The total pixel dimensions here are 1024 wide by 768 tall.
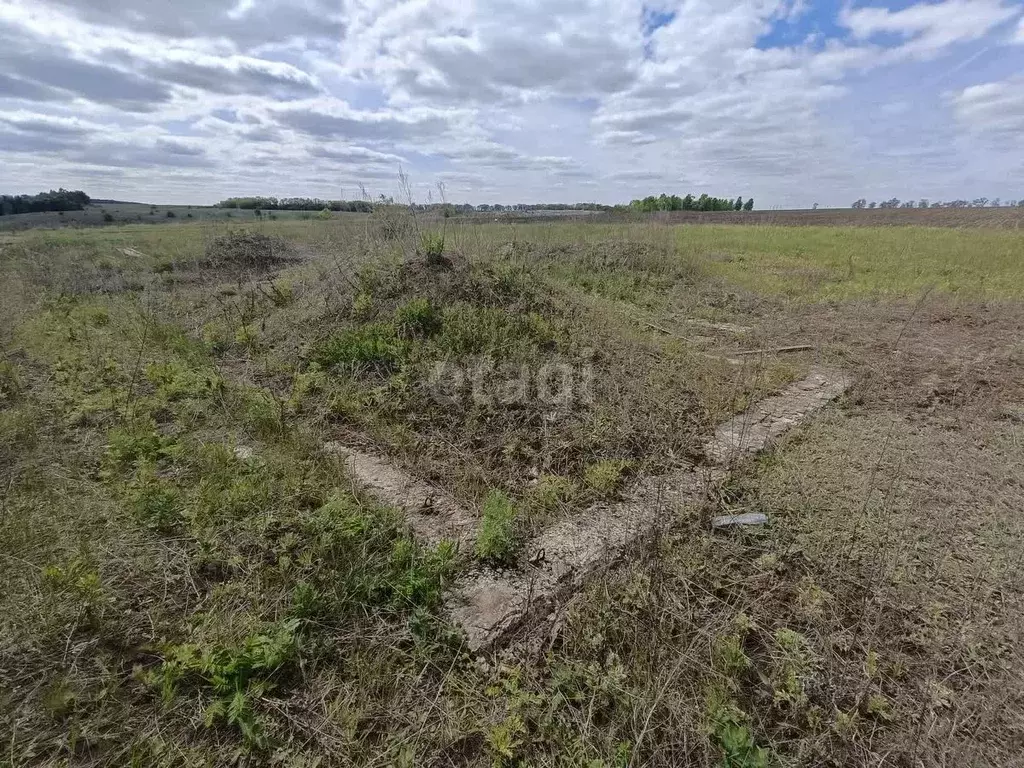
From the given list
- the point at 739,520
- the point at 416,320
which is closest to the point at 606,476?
the point at 739,520

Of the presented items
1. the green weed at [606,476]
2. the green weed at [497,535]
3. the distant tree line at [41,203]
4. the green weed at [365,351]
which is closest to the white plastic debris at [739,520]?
the green weed at [606,476]

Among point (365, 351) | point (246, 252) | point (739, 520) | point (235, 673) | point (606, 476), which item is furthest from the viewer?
point (246, 252)

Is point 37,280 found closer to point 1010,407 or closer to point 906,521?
point 906,521

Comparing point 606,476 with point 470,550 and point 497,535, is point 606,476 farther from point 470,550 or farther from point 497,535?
point 470,550

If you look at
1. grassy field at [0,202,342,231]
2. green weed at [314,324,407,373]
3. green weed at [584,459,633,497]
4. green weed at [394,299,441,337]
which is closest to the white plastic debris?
green weed at [584,459,633,497]

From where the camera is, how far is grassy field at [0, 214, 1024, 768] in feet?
5.51

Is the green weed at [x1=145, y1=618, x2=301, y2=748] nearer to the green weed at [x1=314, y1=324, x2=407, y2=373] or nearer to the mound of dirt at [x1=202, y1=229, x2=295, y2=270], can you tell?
the green weed at [x1=314, y1=324, x2=407, y2=373]

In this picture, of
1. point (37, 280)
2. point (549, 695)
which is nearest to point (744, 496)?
point (549, 695)

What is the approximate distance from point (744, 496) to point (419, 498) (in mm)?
2203

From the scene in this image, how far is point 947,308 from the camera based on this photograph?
8453 millimetres

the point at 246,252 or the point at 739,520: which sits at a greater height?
the point at 246,252

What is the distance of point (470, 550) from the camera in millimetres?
2553

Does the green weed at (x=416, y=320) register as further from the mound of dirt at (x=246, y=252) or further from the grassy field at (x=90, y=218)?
the grassy field at (x=90, y=218)

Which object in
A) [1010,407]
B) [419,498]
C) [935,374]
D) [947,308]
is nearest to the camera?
[419,498]
